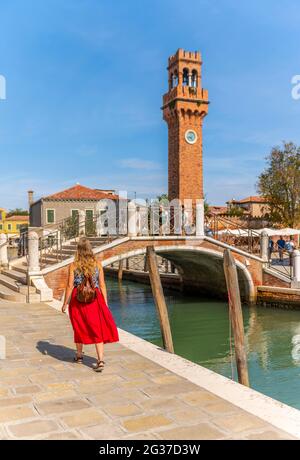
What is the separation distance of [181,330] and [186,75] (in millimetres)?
16185

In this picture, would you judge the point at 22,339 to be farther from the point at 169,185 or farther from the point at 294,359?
the point at 169,185

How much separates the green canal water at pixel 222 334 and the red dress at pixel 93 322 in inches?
134

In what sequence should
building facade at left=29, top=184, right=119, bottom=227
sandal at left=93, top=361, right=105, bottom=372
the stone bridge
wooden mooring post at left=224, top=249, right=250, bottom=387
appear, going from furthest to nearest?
building facade at left=29, top=184, right=119, bottom=227 → the stone bridge → wooden mooring post at left=224, top=249, right=250, bottom=387 → sandal at left=93, top=361, right=105, bottom=372

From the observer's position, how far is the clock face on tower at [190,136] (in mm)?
22672

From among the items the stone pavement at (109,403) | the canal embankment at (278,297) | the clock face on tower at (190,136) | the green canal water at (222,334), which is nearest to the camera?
the stone pavement at (109,403)

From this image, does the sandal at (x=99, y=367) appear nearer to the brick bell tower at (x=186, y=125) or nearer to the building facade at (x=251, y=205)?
the brick bell tower at (x=186, y=125)

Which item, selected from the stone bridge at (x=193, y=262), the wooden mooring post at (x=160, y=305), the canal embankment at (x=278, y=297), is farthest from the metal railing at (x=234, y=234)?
the wooden mooring post at (x=160, y=305)

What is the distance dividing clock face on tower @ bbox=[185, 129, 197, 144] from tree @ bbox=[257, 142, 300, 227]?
601 cm

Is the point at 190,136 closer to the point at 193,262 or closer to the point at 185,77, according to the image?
the point at 185,77

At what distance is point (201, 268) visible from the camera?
18031 millimetres

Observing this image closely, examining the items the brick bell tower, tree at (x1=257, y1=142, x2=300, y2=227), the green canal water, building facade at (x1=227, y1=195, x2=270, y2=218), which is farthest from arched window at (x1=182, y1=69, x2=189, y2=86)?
building facade at (x1=227, y1=195, x2=270, y2=218)

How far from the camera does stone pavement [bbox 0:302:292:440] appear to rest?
278 cm

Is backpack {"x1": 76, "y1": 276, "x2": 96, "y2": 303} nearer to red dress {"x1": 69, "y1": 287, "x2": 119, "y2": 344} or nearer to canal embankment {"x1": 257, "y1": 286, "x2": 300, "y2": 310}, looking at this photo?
red dress {"x1": 69, "y1": 287, "x2": 119, "y2": 344}

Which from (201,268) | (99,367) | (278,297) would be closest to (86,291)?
(99,367)
